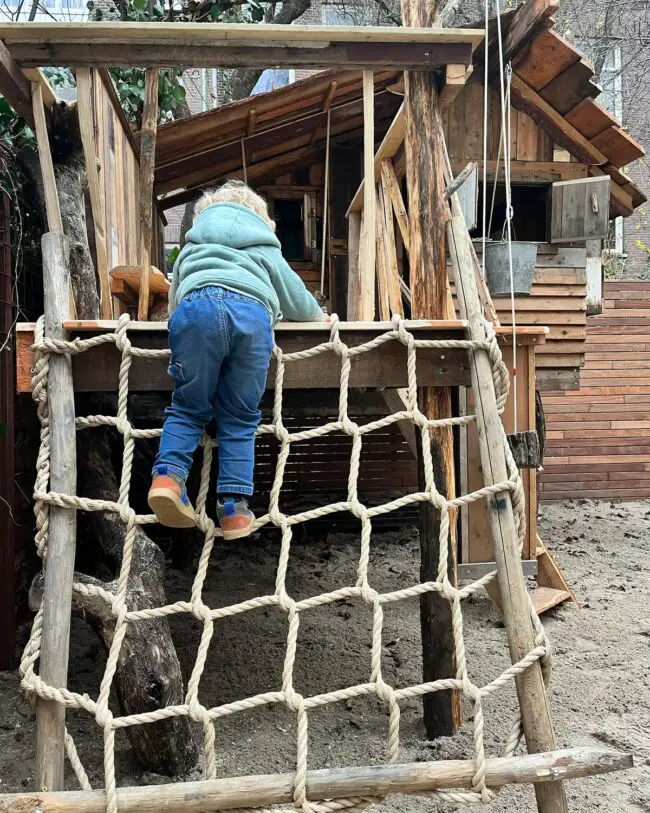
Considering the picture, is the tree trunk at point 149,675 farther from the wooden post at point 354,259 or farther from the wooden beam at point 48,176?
the wooden post at point 354,259

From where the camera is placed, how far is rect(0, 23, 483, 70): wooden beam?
7.84 ft

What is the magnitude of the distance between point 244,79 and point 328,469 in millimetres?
5225

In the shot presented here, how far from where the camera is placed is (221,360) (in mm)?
2055

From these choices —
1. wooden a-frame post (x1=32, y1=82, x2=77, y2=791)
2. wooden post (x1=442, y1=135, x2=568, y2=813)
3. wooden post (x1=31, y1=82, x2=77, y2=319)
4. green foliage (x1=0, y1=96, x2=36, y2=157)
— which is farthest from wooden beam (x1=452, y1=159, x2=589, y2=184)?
wooden a-frame post (x1=32, y1=82, x2=77, y2=791)

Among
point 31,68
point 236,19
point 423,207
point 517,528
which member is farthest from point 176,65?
point 236,19

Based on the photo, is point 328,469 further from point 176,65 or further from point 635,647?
point 176,65

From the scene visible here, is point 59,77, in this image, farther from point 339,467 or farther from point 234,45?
point 339,467

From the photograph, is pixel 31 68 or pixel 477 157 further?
pixel 477 157

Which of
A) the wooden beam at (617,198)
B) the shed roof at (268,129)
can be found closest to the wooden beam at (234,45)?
the shed roof at (268,129)

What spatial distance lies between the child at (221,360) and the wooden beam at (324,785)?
2.28 ft

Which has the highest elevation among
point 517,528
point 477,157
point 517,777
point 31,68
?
point 477,157

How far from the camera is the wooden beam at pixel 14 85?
2328 millimetres

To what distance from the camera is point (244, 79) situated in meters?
8.41

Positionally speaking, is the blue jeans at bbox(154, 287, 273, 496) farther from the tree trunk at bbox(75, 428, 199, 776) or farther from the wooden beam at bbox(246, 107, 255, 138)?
the wooden beam at bbox(246, 107, 255, 138)
